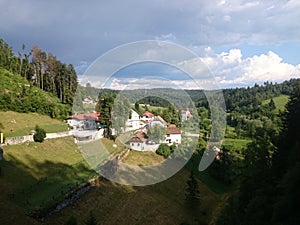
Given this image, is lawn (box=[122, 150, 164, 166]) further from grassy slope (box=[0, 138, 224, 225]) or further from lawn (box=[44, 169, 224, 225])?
lawn (box=[44, 169, 224, 225])

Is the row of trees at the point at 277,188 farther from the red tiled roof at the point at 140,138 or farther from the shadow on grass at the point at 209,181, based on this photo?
the red tiled roof at the point at 140,138

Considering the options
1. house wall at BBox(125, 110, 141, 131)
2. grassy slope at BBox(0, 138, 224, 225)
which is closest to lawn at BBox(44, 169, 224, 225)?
grassy slope at BBox(0, 138, 224, 225)

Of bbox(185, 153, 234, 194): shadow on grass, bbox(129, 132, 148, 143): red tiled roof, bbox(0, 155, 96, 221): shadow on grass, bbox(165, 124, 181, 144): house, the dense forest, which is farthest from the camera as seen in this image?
the dense forest

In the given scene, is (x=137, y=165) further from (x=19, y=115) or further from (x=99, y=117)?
(x=19, y=115)

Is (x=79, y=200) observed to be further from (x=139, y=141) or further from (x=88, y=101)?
(x=88, y=101)

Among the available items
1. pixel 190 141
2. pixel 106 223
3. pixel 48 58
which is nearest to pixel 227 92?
pixel 48 58

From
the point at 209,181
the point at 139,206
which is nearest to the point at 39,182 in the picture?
the point at 139,206

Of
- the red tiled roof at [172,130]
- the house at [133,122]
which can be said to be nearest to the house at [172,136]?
the red tiled roof at [172,130]
